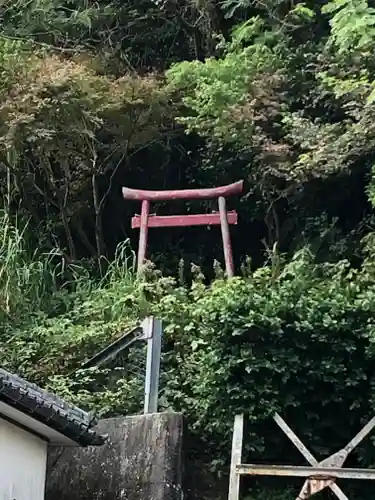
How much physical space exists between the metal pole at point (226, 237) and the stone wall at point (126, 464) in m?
3.51

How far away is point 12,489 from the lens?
20.7 ft

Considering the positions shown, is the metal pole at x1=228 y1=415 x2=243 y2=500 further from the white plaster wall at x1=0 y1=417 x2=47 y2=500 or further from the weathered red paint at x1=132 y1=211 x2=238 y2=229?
the weathered red paint at x1=132 y1=211 x2=238 y2=229

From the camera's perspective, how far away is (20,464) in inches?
253

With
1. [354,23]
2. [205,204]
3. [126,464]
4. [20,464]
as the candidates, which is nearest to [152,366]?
[126,464]

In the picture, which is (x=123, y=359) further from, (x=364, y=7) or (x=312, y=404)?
(x=364, y=7)

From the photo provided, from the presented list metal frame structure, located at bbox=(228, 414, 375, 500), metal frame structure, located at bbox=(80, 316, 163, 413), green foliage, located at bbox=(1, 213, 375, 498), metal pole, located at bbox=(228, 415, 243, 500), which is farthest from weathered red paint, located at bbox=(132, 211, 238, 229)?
metal frame structure, located at bbox=(228, 414, 375, 500)

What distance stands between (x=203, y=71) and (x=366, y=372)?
5.61 meters

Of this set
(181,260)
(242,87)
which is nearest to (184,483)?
(181,260)

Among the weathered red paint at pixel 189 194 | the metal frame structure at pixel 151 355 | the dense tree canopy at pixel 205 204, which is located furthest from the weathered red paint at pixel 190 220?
the metal frame structure at pixel 151 355

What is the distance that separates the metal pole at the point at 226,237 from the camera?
1075 centimetres

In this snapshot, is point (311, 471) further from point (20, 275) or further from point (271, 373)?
point (20, 275)

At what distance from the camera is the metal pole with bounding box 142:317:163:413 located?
7.55 m

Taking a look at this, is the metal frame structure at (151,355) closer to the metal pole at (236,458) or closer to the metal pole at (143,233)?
the metal pole at (236,458)

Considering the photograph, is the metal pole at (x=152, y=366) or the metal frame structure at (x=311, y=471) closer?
the metal frame structure at (x=311, y=471)
